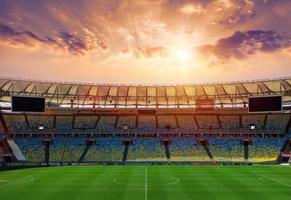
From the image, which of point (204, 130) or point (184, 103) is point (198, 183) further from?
point (184, 103)

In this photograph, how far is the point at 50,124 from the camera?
67.8 m

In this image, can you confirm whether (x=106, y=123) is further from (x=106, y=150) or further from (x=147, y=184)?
(x=147, y=184)

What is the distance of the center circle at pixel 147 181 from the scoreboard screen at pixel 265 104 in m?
24.3

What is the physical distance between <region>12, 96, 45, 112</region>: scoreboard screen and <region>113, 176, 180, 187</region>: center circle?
978 inches

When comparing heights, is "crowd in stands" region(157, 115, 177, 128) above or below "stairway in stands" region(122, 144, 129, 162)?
above

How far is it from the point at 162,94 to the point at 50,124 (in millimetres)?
23129

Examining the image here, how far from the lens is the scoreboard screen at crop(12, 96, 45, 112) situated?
57.4 meters

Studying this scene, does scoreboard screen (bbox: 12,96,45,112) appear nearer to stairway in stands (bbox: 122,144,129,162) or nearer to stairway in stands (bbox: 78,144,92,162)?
stairway in stands (bbox: 78,144,92,162)

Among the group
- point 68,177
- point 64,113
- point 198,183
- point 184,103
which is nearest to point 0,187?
point 68,177

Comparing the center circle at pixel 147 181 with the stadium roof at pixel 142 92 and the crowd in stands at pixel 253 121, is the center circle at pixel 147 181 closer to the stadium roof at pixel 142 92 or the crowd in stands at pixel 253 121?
the stadium roof at pixel 142 92

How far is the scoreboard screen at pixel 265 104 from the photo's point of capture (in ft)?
188

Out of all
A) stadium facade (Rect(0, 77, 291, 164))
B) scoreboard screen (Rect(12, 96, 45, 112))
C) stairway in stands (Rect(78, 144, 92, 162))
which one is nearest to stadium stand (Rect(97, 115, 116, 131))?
stadium facade (Rect(0, 77, 291, 164))

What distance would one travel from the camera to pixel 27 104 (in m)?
58.0

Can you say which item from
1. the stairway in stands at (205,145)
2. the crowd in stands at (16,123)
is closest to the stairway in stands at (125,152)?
the stairway in stands at (205,145)
